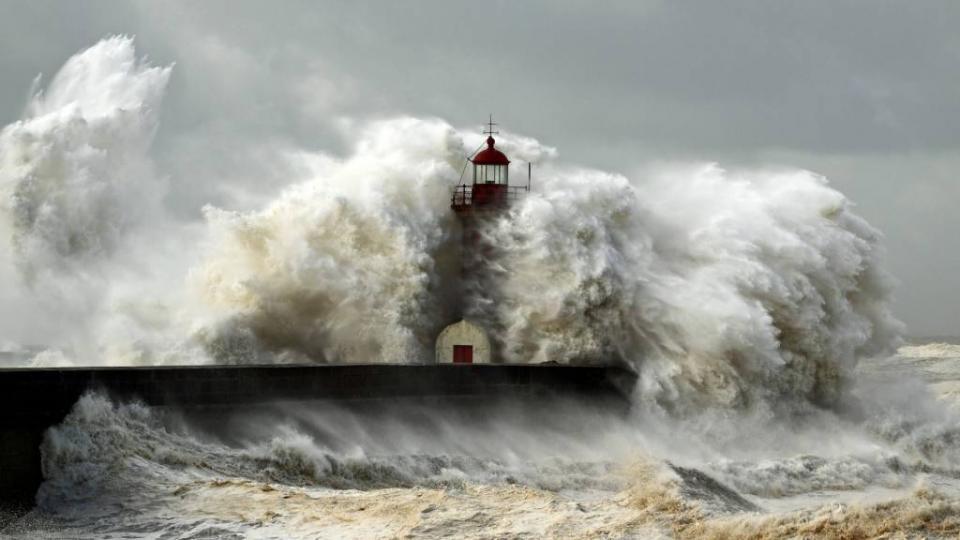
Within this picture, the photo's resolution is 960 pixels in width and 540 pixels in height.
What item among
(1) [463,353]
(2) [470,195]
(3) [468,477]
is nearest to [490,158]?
(2) [470,195]

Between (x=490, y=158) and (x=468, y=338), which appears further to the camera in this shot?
(x=490, y=158)

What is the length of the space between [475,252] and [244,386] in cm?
637

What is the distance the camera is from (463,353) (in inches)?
709

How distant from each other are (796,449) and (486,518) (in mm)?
8775

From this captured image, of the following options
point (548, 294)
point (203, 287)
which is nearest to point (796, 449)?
point (548, 294)

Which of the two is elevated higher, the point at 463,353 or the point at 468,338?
the point at 468,338

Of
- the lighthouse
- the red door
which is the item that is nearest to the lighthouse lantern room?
the lighthouse

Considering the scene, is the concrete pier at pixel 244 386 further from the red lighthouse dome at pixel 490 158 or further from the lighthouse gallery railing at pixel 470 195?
A: the red lighthouse dome at pixel 490 158

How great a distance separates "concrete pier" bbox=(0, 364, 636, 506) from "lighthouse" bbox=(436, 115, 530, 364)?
6.06 feet

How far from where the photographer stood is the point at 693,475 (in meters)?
13.5

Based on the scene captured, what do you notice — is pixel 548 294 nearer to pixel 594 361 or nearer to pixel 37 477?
pixel 594 361

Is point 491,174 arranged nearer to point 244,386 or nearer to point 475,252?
point 475,252

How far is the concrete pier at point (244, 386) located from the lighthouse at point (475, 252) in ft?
6.06

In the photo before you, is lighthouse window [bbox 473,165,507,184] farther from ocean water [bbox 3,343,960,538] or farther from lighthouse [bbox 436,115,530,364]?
ocean water [bbox 3,343,960,538]
